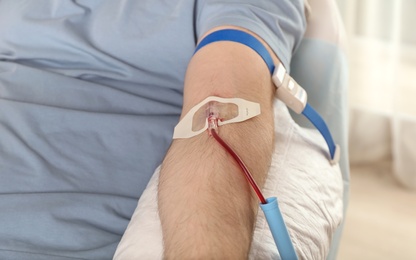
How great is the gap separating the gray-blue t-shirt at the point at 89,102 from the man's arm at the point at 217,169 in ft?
0.32

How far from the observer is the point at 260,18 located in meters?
1.03

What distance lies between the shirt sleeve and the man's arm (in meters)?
0.06

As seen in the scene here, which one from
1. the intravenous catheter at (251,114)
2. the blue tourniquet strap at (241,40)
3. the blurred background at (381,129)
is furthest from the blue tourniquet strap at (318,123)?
the blurred background at (381,129)

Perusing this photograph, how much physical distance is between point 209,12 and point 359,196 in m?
1.07

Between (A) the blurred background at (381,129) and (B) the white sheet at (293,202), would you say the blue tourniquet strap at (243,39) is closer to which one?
(B) the white sheet at (293,202)

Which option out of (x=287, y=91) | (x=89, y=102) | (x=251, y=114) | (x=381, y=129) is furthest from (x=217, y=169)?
(x=381, y=129)

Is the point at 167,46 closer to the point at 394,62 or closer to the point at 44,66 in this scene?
the point at 44,66

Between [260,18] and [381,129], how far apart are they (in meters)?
1.11

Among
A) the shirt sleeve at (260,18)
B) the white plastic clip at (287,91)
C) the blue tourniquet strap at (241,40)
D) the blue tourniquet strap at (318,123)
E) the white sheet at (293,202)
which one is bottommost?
the white sheet at (293,202)

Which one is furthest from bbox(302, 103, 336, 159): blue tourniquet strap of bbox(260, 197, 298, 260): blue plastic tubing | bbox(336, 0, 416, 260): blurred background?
bbox(336, 0, 416, 260): blurred background

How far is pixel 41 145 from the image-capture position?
1.02 metres

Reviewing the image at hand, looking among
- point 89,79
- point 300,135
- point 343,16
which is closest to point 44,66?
point 89,79

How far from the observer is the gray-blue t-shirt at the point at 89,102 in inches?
36.2

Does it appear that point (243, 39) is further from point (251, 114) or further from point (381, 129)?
point (381, 129)
